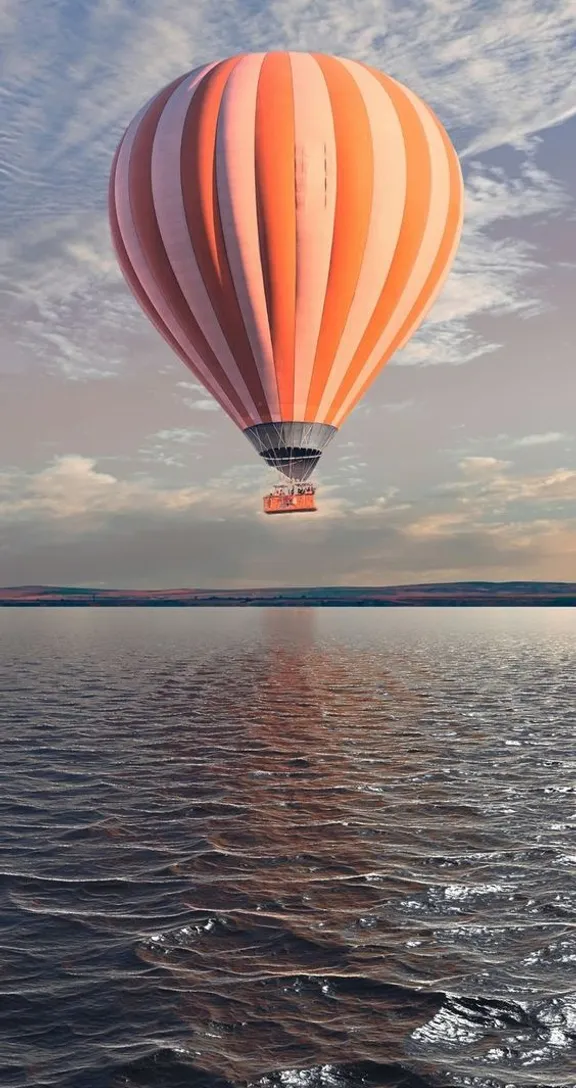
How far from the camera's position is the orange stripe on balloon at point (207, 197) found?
4247 centimetres

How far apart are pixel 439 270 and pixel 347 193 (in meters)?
9.09

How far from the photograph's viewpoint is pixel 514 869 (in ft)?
53.2

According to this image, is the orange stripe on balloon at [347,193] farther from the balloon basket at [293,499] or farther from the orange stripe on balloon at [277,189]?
the balloon basket at [293,499]

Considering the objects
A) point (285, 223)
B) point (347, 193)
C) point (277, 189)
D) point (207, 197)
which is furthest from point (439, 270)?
point (207, 197)

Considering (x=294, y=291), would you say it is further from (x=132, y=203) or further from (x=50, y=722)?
(x=50, y=722)

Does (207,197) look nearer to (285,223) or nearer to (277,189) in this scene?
(277,189)

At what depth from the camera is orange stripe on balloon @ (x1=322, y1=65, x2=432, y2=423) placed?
44.6 meters

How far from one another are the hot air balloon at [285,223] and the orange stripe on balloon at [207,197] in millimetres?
69

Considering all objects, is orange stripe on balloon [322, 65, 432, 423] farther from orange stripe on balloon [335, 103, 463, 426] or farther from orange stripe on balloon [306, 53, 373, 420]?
orange stripe on balloon [335, 103, 463, 426]

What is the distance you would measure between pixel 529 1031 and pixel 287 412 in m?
38.0

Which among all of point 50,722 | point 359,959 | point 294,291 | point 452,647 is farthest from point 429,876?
point 452,647

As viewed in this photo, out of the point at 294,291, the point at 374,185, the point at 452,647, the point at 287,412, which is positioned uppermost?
the point at 374,185

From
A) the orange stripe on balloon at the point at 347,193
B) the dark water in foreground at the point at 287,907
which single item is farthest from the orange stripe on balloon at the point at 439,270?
the dark water in foreground at the point at 287,907

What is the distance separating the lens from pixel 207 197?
42438 mm
